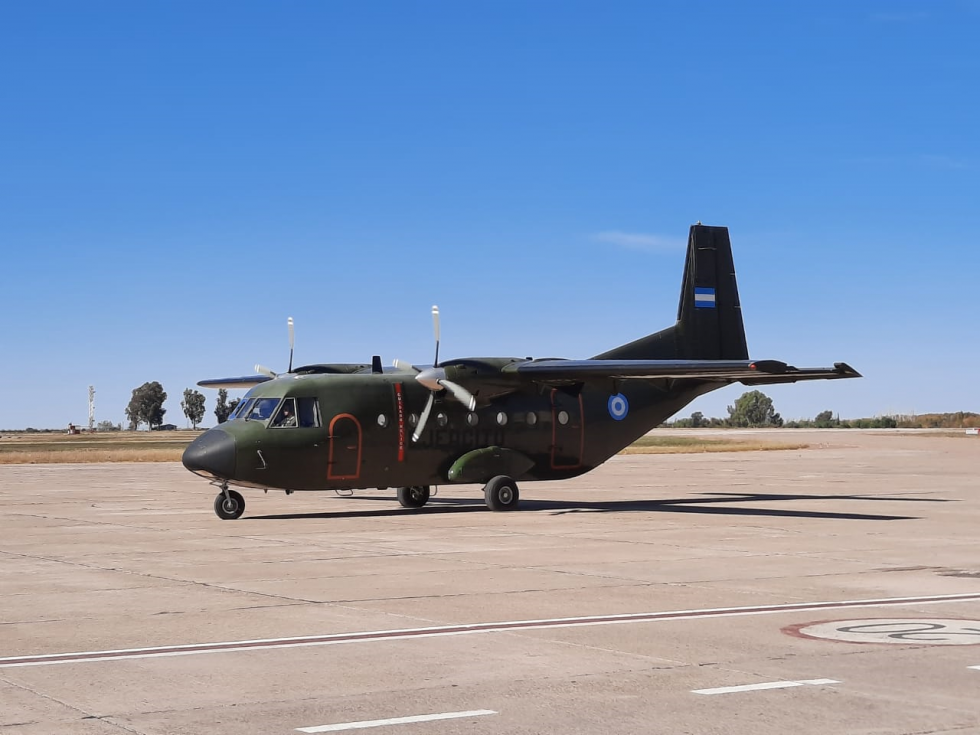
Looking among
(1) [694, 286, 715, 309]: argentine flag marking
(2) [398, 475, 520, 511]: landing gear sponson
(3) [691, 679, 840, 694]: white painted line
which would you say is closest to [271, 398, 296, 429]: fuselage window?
(2) [398, 475, 520, 511]: landing gear sponson

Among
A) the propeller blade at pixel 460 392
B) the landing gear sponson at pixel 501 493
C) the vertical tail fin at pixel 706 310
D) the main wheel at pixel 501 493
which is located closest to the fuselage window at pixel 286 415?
the propeller blade at pixel 460 392

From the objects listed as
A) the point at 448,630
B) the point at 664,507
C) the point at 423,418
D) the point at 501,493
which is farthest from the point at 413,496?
the point at 448,630

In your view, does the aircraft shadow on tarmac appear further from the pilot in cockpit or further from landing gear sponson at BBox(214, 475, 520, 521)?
the pilot in cockpit

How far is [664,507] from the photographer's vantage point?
97.9 ft

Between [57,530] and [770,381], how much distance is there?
17.4m

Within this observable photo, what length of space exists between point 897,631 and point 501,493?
17.9 meters

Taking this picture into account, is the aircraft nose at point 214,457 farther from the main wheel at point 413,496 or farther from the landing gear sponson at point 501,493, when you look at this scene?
the main wheel at point 413,496

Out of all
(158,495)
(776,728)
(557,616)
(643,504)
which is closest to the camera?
(776,728)

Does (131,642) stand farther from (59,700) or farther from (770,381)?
(770,381)

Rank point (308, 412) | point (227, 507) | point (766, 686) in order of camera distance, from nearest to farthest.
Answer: point (766, 686), point (227, 507), point (308, 412)

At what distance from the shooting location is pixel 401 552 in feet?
63.2

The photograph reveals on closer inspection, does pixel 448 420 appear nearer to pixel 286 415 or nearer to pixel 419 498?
pixel 419 498

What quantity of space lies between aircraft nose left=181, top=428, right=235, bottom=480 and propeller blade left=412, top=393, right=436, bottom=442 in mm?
4390

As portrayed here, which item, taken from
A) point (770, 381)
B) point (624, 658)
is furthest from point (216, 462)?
point (624, 658)
